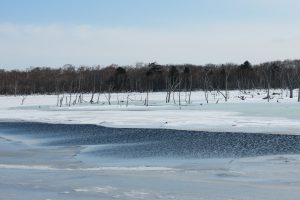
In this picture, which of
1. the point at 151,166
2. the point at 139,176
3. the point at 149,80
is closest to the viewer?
the point at 139,176

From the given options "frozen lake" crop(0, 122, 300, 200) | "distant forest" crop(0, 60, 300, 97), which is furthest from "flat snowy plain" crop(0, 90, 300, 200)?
"distant forest" crop(0, 60, 300, 97)

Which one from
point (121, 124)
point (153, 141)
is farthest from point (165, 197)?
point (121, 124)

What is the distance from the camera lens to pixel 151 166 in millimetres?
11930

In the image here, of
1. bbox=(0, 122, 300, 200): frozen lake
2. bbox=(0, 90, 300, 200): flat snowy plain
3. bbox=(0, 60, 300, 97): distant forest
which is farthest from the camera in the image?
bbox=(0, 60, 300, 97): distant forest

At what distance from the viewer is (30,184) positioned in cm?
912

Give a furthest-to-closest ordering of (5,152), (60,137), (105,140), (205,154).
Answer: (60,137) → (105,140) → (5,152) → (205,154)

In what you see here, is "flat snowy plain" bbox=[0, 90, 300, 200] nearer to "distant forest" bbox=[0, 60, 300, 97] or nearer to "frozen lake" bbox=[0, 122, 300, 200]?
"frozen lake" bbox=[0, 122, 300, 200]

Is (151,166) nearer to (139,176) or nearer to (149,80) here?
(139,176)

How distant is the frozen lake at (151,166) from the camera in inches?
327

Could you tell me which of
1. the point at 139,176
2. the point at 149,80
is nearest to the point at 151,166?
the point at 139,176

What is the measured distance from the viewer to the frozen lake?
8.30 metres

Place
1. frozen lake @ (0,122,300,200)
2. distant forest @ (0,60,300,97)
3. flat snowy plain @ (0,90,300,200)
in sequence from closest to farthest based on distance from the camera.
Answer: flat snowy plain @ (0,90,300,200), frozen lake @ (0,122,300,200), distant forest @ (0,60,300,97)

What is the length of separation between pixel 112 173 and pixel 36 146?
7.60 meters

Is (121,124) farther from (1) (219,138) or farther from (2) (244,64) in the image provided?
(2) (244,64)
